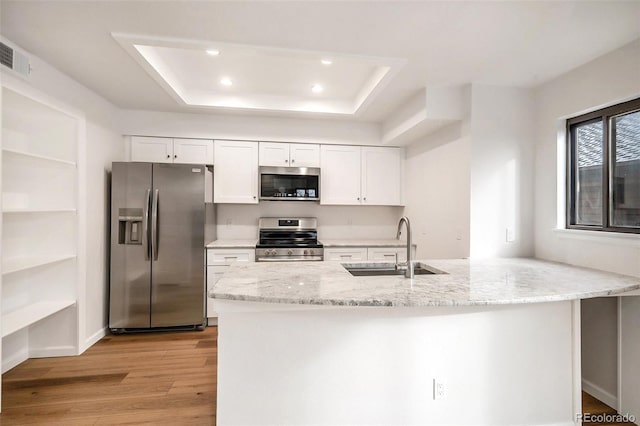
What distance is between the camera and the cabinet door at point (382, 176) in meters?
4.14

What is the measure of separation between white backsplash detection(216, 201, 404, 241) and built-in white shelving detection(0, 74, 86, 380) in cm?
162

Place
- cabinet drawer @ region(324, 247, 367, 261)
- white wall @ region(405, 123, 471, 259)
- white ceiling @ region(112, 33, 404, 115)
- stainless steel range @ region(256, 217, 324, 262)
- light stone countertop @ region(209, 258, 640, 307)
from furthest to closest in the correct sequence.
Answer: cabinet drawer @ region(324, 247, 367, 261) → stainless steel range @ region(256, 217, 324, 262) → white wall @ region(405, 123, 471, 259) → white ceiling @ region(112, 33, 404, 115) → light stone countertop @ region(209, 258, 640, 307)

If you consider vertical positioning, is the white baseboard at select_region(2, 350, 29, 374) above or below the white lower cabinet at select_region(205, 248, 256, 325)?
below

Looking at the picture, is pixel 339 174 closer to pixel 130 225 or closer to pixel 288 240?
pixel 288 240

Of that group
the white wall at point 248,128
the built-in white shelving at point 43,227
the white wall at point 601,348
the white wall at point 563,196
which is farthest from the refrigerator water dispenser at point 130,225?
the white wall at point 601,348

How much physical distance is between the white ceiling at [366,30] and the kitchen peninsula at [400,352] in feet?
5.18

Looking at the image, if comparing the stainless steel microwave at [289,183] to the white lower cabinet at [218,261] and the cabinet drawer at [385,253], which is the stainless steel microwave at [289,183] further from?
the cabinet drawer at [385,253]

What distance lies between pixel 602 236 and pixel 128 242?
421cm

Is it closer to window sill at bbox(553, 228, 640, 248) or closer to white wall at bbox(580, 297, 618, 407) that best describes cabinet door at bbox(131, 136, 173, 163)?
window sill at bbox(553, 228, 640, 248)

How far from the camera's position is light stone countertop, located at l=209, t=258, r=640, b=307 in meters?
1.49

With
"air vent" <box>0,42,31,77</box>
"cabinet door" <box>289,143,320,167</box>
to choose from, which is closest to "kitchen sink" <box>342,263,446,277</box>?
"cabinet door" <box>289,143,320,167</box>

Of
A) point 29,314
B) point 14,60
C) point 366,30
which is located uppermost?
point 366,30

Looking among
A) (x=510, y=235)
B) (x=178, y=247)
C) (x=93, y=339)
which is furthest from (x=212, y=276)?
(x=510, y=235)

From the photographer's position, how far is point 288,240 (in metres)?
3.99
